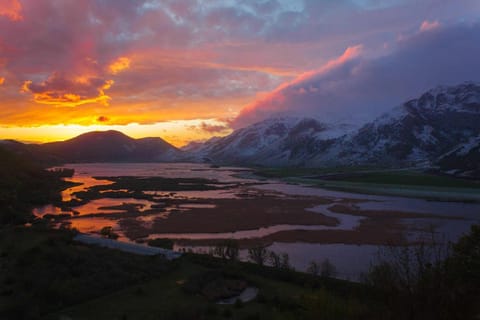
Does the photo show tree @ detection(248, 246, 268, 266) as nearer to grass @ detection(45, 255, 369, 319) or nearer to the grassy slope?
grass @ detection(45, 255, 369, 319)

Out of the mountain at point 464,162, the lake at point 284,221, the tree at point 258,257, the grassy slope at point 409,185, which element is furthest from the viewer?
the mountain at point 464,162

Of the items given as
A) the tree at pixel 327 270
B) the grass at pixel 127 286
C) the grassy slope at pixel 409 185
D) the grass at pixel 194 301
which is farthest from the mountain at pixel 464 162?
the grass at pixel 127 286

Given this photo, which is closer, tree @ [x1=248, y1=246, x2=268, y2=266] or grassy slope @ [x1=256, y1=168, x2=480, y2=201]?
tree @ [x1=248, y1=246, x2=268, y2=266]

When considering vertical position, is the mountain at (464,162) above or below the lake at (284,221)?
above

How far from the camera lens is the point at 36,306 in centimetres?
1744

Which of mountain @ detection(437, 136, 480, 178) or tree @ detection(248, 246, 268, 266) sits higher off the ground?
mountain @ detection(437, 136, 480, 178)

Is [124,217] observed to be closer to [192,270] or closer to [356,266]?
[192,270]

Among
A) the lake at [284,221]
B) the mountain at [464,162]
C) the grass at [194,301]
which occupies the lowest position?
the lake at [284,221]

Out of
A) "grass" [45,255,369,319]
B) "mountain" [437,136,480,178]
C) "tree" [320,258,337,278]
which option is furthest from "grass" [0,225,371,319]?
"mountain" [437,136,480,178]

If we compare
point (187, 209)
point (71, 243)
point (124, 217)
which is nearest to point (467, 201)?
point (187, 209)

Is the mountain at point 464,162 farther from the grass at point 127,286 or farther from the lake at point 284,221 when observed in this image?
the grass at point 127,286

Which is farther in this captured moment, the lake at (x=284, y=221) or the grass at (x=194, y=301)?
the lake at (x=284, y=221)

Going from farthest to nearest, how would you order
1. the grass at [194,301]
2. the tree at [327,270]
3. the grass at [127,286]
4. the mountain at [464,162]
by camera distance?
the mountain at [464,162]
the tree at [327,270]
the grass at [127,286]
the grass at [194,301]

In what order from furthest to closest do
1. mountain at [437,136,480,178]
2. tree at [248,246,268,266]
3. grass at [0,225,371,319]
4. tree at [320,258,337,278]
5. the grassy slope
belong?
mountain at [437,136,480,178]
the grassy slope
tree at [248,246,268,266]
tree at [320,258,337,278]
grass at [0,225,371,319]
